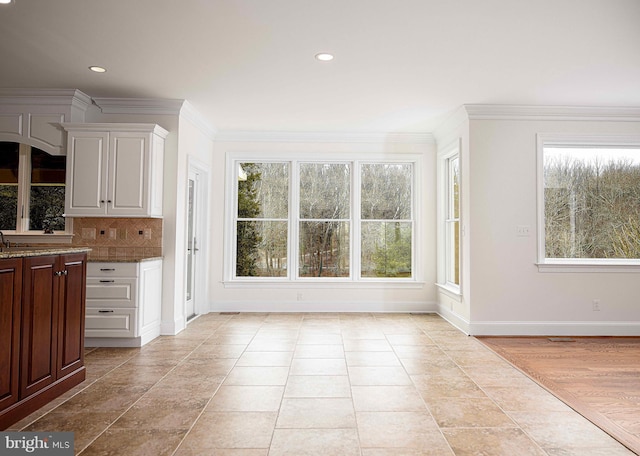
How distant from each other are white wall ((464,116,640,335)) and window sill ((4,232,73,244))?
4446 millimetres

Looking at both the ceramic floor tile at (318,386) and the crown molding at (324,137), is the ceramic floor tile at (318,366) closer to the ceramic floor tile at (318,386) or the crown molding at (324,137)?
the ceramic floor tile at (318,386)

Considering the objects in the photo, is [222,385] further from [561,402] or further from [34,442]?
[561,402]

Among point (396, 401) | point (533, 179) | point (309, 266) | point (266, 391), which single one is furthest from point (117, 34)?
point (533, 179)

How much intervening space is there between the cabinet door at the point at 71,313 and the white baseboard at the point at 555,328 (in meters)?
3.90

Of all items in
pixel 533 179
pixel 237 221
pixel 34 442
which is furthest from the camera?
pixel 237 221

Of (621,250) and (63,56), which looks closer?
(63,56)

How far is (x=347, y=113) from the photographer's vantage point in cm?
541

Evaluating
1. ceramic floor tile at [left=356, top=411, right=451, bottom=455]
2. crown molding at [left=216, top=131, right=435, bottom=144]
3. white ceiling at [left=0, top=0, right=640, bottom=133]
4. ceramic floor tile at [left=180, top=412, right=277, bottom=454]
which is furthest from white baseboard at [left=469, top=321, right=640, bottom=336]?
ceramic floor tile at [left=180, top=412, right=277, bottom=454]

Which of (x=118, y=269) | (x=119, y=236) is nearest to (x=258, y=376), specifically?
(x=118, y=269)

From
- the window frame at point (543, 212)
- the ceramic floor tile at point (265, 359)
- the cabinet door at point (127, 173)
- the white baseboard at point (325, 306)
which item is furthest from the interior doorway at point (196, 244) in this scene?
the window frame at point (543, 212)

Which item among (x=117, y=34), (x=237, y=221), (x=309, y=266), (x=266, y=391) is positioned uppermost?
(x=117, y=34)

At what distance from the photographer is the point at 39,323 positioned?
278 centimetres

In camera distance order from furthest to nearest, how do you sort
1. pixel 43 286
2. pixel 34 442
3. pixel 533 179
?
pixel 533 179 → pixel 43 286 → pixel 34 442

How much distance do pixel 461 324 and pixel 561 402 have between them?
228 cm
